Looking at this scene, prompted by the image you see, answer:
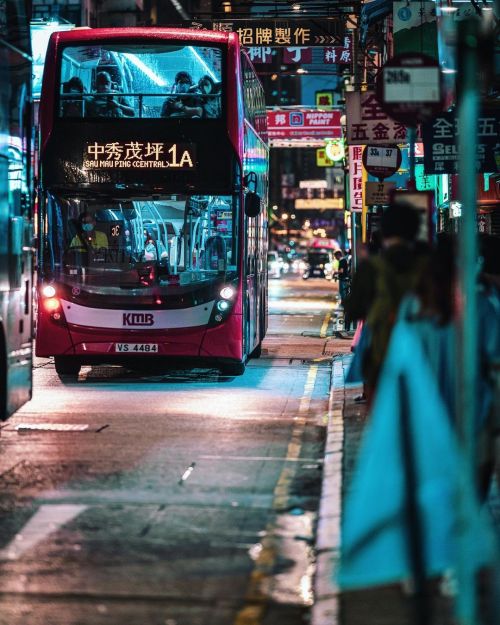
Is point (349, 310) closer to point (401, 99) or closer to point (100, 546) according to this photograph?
point (401, 99)

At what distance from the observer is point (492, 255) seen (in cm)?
989

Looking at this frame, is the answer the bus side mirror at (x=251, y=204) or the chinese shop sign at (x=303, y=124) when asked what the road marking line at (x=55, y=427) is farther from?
the chinese shop sign at (x=303, y=124)

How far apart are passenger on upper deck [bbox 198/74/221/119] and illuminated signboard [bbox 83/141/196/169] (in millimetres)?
508

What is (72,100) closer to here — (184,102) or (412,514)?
(184,102)

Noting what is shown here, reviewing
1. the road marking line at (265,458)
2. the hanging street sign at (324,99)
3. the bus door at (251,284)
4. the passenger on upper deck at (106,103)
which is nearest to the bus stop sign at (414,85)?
the road marking line at (265,458)

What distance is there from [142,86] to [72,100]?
94 cm

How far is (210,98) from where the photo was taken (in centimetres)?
1767

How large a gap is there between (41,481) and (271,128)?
36949 mm

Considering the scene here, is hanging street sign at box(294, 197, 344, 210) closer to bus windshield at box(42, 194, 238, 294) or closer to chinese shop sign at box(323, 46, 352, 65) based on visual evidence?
chinese shop sign at box(323, 46, 352, 65)


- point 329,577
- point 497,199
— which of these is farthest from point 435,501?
point 497,199

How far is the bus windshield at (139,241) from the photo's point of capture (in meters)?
17.9

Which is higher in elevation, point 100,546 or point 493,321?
point 493,321

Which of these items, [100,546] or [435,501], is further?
[100,546]

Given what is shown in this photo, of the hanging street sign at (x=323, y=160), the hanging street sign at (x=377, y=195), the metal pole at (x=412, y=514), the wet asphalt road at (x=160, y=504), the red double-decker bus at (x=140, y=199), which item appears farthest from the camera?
the hanging street sign at (x=323, y=160)
